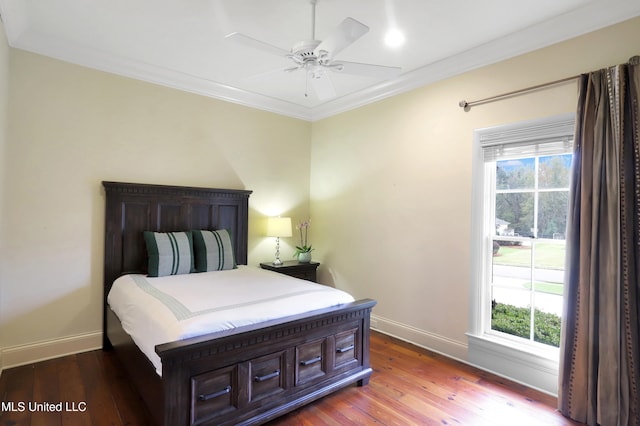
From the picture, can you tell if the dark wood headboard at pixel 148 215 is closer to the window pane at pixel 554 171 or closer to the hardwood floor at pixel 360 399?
the hardwood floor at pixel 360 399

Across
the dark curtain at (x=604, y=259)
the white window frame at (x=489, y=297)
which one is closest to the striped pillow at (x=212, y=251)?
the white window frame at (x=489, y=297)

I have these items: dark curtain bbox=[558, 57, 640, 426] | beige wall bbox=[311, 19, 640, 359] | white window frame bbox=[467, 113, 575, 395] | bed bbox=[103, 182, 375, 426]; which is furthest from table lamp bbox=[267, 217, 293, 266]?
dark curtain bbox=[558, 57, 640, 426]

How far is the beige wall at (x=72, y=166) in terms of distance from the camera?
109 inches

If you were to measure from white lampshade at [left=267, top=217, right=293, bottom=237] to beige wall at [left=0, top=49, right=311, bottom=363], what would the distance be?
Result: 786mm

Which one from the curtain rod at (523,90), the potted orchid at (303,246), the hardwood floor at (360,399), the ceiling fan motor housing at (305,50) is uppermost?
the ceiling fan motor housing at (305,50)

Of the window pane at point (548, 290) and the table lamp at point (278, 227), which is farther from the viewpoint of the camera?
the table lamp at point (278, 227)

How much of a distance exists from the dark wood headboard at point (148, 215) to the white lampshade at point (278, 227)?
397 mm

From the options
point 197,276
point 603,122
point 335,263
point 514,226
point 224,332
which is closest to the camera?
point 224,332

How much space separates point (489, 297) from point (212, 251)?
8.64ft

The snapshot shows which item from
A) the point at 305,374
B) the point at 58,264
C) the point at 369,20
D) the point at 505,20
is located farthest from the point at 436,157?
the point at 58,264

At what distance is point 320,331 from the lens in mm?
2293

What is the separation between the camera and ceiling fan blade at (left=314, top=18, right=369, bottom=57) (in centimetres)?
184

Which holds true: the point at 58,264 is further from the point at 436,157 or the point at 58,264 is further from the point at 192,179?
the point at 436,157

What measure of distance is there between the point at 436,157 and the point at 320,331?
78.3 inches
